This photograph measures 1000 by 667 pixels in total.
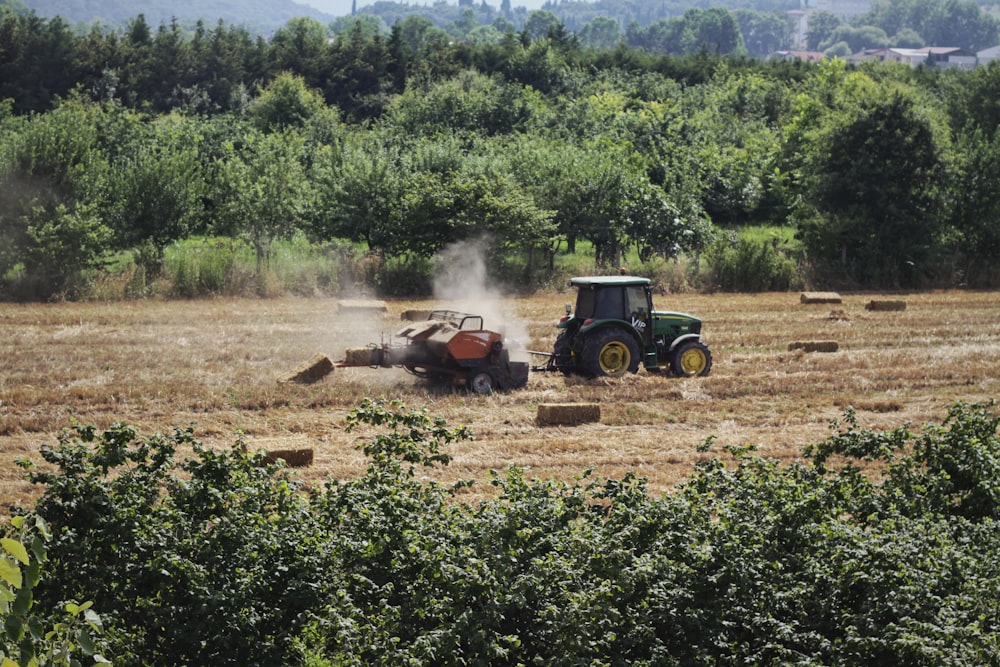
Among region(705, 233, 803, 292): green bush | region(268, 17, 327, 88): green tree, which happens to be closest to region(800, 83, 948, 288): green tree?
region(705, 233, 803, 292): green bush

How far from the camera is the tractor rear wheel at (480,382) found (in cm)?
1745

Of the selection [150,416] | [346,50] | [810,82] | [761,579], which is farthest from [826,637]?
[346,50]

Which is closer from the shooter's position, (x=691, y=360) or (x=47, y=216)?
(x=691, y=360)

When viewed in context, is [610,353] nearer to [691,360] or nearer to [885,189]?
[691,360]

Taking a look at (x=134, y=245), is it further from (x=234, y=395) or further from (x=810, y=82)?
(x=810, y=82)

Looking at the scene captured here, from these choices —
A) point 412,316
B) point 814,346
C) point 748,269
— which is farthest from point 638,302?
point 748,269

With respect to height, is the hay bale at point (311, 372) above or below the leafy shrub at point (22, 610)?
below

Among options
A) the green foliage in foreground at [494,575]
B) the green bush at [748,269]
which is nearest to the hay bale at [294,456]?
the green foliage in foreground at [494,575]

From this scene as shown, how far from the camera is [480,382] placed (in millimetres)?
17500

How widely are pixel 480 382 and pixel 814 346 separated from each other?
25.4ft

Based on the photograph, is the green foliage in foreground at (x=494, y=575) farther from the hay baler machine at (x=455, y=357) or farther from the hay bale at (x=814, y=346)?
the hay bale at (x=814, y=346)

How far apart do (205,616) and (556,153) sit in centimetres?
3043

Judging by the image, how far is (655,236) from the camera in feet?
108

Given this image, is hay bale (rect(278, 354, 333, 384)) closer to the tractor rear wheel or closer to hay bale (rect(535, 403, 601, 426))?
the tractor rear wheel
